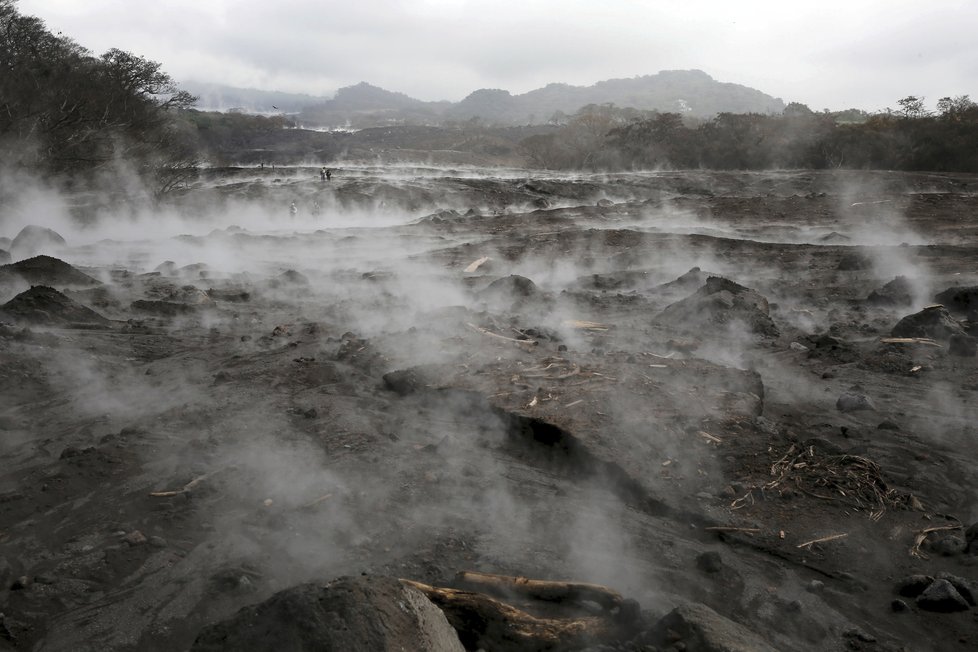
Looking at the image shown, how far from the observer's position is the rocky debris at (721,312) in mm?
7570

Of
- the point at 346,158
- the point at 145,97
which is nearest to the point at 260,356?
the point at 145,97

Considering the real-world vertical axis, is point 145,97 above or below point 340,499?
above

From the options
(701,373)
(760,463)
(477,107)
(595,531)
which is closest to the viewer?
(595,531)

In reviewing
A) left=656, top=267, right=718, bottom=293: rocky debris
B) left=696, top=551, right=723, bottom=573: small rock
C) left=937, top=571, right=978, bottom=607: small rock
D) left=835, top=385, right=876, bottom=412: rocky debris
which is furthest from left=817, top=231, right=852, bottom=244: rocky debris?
left=696, top=551, right=723, bottom=573: small rock

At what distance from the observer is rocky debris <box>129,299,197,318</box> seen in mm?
8164

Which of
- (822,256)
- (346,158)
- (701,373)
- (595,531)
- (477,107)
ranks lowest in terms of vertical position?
(595,531)

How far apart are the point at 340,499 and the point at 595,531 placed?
5.30 feet

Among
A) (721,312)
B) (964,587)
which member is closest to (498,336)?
(721,312)

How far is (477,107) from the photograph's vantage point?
484 feet

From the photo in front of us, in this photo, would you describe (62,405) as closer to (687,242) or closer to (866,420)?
(866,420)

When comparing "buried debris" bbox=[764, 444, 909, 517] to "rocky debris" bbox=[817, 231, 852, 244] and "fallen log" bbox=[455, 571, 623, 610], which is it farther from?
"rocky debris" bbox=[817, 231, 852, 244]

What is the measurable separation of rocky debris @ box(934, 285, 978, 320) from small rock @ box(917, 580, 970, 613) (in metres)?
5.75

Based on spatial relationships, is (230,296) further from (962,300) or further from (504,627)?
(962,300)

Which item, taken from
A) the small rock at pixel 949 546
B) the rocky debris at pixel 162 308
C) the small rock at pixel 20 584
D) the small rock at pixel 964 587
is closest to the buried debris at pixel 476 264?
the rocky debris at pixel 162 308
